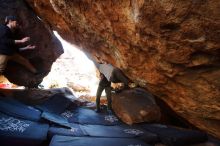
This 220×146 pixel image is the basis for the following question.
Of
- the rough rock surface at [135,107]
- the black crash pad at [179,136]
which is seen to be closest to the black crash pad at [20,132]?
the rough rock surface at [135,107]

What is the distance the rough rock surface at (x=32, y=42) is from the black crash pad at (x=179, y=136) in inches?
148

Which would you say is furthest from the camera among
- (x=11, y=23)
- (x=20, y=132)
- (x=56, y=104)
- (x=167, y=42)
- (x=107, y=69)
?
(x=56, y=104)

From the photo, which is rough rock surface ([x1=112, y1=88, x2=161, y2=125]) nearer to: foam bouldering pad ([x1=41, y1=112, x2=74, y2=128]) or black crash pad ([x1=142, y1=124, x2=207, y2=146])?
black crash pad ([x1=142, y1=124, x2=207, y2=146])

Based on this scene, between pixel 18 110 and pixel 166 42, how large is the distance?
3.69 meters

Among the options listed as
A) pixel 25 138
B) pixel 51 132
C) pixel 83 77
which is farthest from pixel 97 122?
pixel 83 77

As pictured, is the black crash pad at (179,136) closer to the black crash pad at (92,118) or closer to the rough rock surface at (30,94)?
the black crash pad at (92,118)

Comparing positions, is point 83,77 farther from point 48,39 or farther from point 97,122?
point 97,122

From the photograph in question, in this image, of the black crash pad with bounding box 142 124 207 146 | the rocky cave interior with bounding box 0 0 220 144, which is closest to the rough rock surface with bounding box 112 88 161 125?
the black crash pad with bounding box 142 124 207 146

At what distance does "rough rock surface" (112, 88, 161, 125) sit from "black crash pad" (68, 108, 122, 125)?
0.21 m

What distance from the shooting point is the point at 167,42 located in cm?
Result: 351

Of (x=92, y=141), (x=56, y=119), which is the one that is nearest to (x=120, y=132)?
(x=92, y=141)

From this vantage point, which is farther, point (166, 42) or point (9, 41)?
point (9, 41)

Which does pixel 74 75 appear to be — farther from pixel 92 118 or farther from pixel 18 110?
pixel 18 110

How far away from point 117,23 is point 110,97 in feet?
11.1
